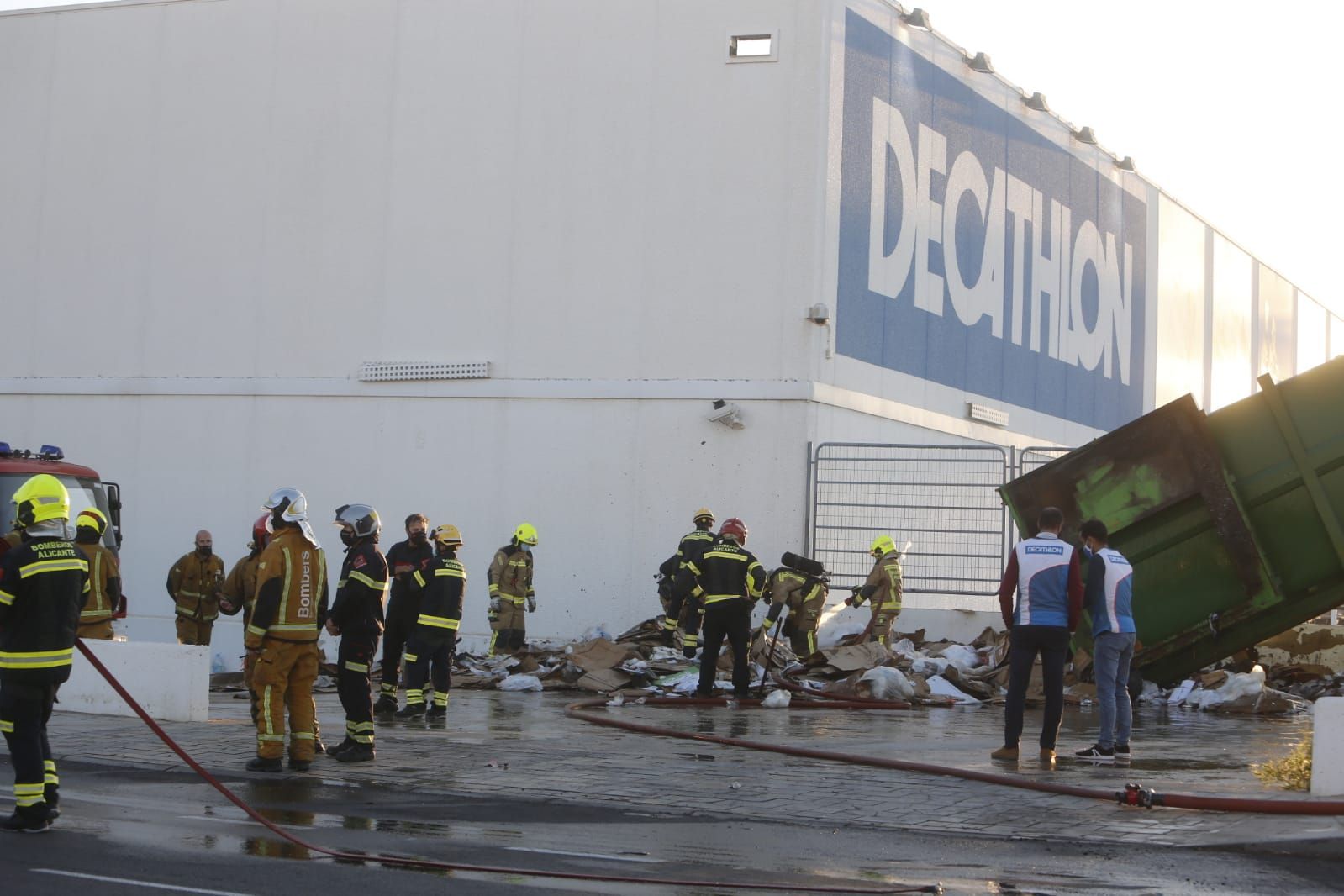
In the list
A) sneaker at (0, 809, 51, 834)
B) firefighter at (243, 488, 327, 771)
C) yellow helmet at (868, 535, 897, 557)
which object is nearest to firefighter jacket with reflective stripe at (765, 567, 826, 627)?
yellow helmet at (868, 535, 897, 557)

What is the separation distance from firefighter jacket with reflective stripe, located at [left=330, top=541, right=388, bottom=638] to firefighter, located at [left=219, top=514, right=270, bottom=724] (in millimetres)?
636

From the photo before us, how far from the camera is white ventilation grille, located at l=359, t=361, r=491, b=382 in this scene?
2345 cm

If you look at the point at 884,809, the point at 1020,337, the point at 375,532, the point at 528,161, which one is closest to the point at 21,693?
the point at 375,532

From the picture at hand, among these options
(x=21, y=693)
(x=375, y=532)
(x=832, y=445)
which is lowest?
(x=21, y=693)

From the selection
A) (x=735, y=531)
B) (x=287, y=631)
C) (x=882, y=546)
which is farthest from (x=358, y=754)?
(x=882, y=546)

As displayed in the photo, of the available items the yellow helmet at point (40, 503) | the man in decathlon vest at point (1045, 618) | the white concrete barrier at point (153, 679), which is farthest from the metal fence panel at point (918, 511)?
the yellow helmet at point (40, 503)

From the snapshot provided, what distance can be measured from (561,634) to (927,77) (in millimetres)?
10438

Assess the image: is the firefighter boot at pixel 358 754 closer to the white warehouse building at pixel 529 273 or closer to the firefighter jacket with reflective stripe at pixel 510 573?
the firefighter jacket with reflective stripe at pixel 510 573

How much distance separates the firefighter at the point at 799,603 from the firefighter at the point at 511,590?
3.16 meters

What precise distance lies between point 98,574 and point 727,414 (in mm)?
9641

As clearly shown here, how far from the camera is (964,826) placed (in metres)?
8.81

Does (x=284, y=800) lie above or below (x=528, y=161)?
below

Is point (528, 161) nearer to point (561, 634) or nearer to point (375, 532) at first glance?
point (561, 634)

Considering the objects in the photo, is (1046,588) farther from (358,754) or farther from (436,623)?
(436,623)
